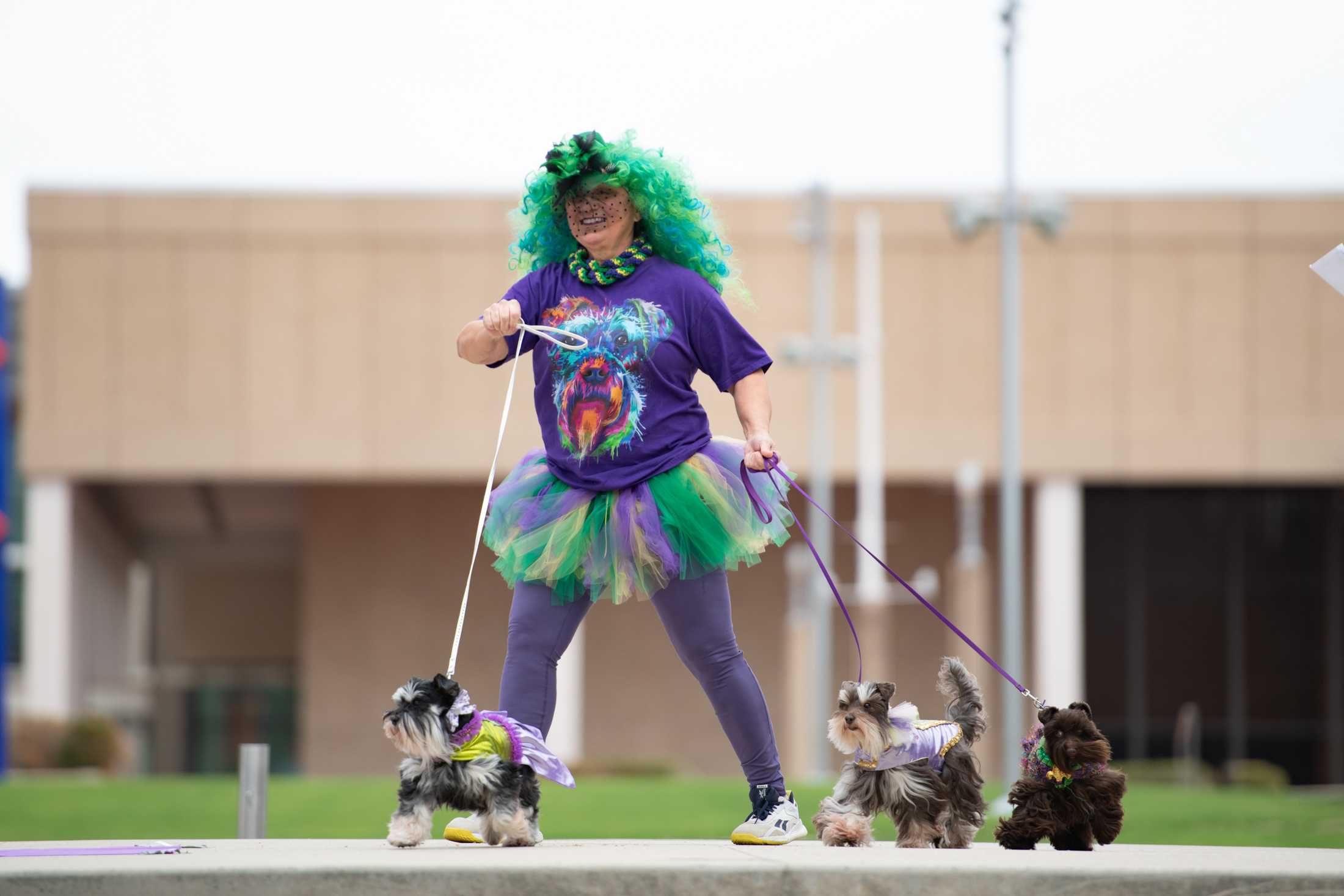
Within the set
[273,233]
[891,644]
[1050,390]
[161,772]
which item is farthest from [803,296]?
[161,772]

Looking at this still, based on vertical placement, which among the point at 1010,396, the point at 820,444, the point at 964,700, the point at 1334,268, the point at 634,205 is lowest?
the point at 964,700

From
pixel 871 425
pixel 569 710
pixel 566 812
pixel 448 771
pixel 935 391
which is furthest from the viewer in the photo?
pixel 569 710

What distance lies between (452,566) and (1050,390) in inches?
505

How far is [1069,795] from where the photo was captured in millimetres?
4383

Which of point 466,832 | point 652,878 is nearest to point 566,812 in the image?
point 466,832

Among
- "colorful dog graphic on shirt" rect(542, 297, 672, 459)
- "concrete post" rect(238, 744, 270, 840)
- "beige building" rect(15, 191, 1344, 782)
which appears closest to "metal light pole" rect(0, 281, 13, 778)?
"beige building" rect(15, 191, 1344, 782)

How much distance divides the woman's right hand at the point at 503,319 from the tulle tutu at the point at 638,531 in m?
0.45

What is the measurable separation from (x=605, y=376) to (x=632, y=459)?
0.80 ft

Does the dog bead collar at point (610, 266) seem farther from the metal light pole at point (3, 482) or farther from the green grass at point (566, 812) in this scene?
the metal light pole at point (3, 482)

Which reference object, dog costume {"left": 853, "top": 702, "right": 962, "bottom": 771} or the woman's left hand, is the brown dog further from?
the woman's left hand

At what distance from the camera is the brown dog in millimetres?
4367

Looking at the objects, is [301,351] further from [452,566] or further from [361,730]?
[361,730]

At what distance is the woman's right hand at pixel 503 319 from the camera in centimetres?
472

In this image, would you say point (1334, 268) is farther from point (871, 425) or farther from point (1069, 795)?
point (871, 425)
